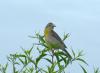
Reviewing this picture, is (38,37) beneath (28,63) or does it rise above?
above

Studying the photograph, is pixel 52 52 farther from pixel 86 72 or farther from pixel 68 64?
pixel 86 72

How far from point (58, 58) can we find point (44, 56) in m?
0.22

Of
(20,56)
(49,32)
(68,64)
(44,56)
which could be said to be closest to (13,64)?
(20,56)

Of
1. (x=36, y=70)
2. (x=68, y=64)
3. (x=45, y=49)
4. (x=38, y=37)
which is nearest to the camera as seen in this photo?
(x=36, y=70)

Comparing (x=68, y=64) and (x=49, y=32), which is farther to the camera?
(x=49, y=32)

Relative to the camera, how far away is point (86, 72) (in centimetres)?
398

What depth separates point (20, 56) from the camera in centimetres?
403

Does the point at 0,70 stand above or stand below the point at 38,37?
below

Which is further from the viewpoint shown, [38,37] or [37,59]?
[38,37]

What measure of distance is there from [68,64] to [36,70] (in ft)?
1.65

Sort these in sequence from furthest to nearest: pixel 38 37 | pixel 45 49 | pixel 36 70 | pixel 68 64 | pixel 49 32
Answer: pixel 49 32, pixel 38 37, pixel 45 49, pixel 68 64, pixel 36 70

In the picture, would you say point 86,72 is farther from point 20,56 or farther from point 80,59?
point 20,56

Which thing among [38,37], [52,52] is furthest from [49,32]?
[52,52]

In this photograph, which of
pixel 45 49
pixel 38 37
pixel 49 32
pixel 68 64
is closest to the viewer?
pixel 68 64
